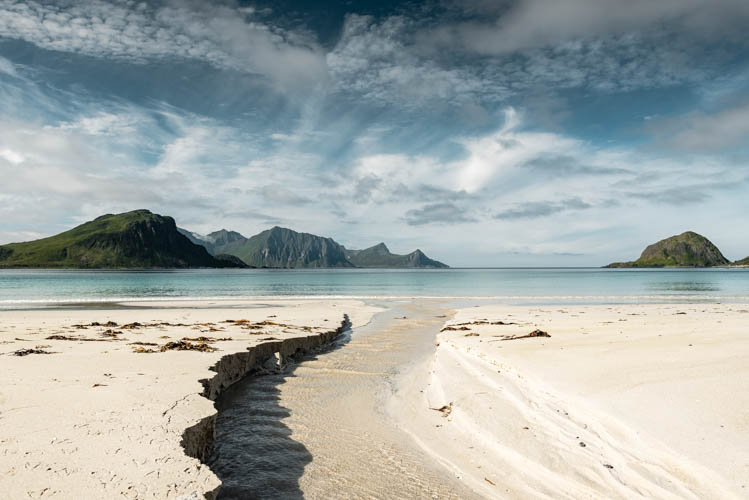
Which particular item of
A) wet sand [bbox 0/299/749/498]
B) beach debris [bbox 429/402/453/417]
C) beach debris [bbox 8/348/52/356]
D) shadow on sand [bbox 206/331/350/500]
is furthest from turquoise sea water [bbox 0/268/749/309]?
shadow on sand [bbox 206/331/350/500]

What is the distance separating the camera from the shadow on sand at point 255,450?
568 cm

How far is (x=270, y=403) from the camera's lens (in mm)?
9406

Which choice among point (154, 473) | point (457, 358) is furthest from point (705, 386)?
point (154, 473)

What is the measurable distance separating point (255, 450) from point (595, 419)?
19.8 ft

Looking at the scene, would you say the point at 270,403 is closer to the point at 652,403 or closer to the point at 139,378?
the point at 139,378

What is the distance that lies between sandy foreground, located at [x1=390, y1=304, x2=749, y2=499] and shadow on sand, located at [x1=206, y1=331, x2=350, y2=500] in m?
2.47

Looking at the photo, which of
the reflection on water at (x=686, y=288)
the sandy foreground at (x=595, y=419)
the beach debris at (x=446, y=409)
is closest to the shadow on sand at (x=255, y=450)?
the sandy foreground at (x=595, y=419)

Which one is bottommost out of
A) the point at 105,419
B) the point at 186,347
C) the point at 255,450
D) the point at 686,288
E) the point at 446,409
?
the point at 686,288

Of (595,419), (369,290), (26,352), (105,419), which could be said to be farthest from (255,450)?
(369,290)

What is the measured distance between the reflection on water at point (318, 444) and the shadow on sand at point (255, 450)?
0.05ft

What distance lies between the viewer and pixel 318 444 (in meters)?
7.23

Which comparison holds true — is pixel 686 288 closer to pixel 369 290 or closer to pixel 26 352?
pixel 369 290

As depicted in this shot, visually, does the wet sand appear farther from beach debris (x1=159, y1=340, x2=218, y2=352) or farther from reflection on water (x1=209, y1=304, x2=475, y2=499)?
A: beach debris (x1=159, y1=340, x2=218, y2=352)

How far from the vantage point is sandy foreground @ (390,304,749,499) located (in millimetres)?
5461
